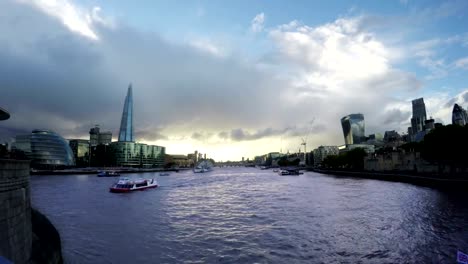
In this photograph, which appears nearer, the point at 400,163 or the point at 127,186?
the point at 127,186

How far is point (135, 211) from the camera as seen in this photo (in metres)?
42.2

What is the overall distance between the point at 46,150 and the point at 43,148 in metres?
2.06

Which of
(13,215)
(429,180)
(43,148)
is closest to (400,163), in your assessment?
(429,180)

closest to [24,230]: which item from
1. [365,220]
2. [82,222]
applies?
[82,222]

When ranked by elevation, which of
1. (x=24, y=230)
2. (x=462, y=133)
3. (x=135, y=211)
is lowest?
(x=135, y=211)

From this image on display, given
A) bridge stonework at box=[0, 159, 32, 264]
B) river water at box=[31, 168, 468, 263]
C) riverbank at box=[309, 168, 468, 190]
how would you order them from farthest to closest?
1. riverbank at box=[309, 168, 468, 190]
2. river water at box=[31, 168, 468, 263]
3. bridge stonework at box=[0, 159, 32, 264]

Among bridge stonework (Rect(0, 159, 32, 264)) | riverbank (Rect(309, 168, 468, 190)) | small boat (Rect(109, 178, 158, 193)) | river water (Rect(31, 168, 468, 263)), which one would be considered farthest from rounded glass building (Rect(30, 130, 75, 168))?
bridge stonework (Rect(0, 159, 32, 264))

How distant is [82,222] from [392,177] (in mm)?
100739

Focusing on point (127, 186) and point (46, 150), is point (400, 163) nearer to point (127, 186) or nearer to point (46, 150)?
point (127, 186)

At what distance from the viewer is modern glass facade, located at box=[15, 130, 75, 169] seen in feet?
613

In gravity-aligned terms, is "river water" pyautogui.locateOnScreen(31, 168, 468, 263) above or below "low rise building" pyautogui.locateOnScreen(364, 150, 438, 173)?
below

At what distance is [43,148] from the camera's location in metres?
189

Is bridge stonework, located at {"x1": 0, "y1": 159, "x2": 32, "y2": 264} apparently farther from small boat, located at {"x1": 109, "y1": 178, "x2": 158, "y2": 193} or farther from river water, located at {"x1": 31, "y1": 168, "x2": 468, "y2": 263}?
small boat, located at {"x1": 109, "y1": 178, "x2": 158, "y2": 193}

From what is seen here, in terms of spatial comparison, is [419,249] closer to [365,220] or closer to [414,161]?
[365,220]
